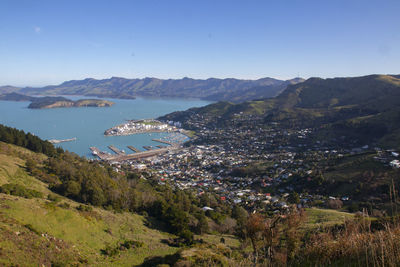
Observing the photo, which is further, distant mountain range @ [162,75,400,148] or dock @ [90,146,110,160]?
distant mountain range @ [162,75,400,148]

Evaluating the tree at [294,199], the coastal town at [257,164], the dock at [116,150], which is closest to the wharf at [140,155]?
the coastal town at [257,164]

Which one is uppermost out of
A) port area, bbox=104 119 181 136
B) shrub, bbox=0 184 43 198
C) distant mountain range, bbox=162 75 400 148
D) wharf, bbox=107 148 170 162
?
distant mountain range, bbox=162 75 400 148

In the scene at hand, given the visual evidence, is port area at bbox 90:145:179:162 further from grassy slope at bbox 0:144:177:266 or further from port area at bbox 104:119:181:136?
grassy slope at bbox 0:144:177:266

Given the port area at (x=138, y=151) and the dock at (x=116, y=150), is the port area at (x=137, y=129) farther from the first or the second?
the dock at (x=116, y=150)

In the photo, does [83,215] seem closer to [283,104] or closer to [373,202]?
[373,202]

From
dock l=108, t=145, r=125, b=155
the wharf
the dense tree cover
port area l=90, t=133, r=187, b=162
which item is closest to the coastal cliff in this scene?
port area l=90, t=133, r=187, b=162

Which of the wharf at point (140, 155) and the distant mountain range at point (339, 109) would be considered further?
the distant mountain range at point (339, 109)

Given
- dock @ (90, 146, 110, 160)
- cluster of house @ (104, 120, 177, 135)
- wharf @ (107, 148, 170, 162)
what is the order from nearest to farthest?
wharf @ (107, 148, 170, 162), dock @ (90, 146, 110, 160), cluster of house @ (104, 120, 177, 135)
